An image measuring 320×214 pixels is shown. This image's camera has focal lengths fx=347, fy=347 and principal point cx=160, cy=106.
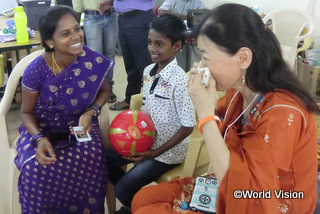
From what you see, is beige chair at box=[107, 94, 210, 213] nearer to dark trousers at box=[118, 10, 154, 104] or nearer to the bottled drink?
dark trousers at box=[118, 10, 154, 104]

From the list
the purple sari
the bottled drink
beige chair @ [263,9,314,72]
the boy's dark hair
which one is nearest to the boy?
the boy's dark hair

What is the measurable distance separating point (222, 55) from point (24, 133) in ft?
4.16

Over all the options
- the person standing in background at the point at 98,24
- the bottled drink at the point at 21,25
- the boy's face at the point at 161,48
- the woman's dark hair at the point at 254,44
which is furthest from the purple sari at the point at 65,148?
the person standing in background at the point at 98,24

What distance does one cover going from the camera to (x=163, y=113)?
182 cm

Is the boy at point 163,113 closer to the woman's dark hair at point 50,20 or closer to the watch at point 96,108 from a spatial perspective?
the watch at point 96,108

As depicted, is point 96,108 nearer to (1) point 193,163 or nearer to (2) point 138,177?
(2) point 138,177

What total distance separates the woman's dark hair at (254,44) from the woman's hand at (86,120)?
34.5 inches

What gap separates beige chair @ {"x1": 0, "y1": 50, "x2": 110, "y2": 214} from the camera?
6.34 feet

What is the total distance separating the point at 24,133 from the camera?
1.94 m

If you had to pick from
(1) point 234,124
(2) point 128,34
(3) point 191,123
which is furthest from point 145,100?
(2) point 128,34

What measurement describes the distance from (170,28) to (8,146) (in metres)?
1.12

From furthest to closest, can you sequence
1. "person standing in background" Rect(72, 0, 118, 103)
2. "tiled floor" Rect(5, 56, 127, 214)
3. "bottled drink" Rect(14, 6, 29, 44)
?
"person standing in background" Rect(72, 0, 118, 103) → "tiled floor" Rect(5, 56, 127, 214) → "bottled drink" Rect(14, 6, 29, 44)

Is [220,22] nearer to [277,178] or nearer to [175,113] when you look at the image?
[277,178]

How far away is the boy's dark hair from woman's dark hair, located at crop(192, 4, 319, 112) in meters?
0.61
